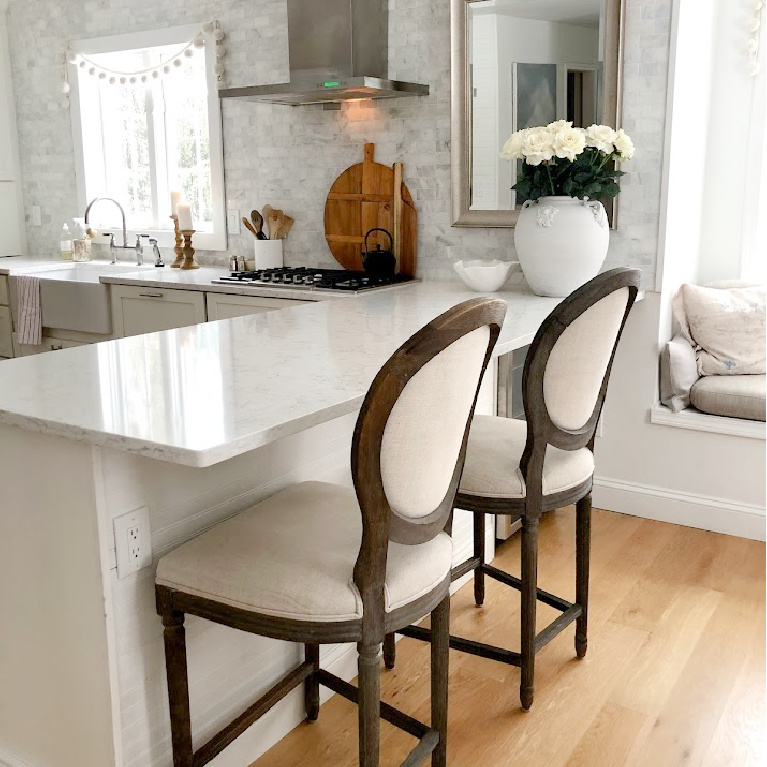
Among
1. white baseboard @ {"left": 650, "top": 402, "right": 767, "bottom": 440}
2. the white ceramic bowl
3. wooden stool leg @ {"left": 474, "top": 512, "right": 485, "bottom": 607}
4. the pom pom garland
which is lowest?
wooden stool leg @ {"left": 474, "top": 512, "right": 485, "bottom": 607}

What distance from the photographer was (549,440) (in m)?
2.09

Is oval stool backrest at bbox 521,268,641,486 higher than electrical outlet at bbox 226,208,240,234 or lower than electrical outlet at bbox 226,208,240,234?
lower

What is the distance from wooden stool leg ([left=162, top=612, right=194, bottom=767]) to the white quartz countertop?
419mm

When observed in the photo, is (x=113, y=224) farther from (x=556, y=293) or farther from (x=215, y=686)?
(x=215, y=686)

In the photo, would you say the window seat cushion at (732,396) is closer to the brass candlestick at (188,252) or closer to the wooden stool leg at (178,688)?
the wooden stool leg at (178,688)

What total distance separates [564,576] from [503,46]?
216 centimetres

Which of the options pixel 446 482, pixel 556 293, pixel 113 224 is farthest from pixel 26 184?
pixel 446 482

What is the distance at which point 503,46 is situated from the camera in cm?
356

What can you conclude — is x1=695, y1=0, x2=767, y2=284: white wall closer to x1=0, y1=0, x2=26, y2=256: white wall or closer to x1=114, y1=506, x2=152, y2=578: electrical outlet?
x1=114, y1=506, x2=152, y2=578: electrical outlet

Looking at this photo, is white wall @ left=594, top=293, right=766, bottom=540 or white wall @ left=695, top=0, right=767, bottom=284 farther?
white wall @ left=695, top=0, right=767, bottom=284

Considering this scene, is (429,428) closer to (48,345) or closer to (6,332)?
(48,345)

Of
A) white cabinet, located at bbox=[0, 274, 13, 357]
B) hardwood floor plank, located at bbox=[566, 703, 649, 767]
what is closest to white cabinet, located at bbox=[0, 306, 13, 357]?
white cabinet, located at bbox=[0, 274, 13, 357]

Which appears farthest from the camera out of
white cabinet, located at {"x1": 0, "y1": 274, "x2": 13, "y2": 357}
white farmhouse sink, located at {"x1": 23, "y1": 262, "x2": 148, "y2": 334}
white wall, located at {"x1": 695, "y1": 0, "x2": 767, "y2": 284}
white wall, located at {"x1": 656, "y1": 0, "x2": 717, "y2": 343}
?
white cabinet, located at {"x1": 0, "y1": 274, "x2": 13, "y2": 357}

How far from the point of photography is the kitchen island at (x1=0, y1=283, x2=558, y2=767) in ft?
4.98
